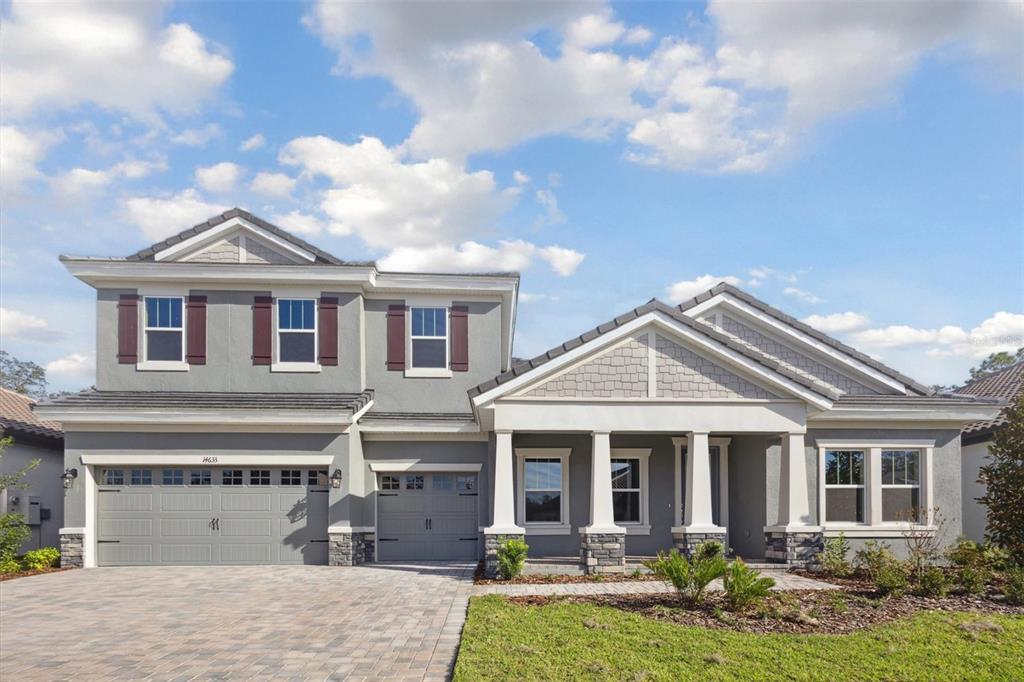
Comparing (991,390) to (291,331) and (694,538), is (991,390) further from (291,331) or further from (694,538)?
(291,331)

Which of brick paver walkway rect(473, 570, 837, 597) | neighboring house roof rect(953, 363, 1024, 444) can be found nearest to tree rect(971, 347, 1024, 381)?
neighboring house roof rect(953, 363, 1024, 444)

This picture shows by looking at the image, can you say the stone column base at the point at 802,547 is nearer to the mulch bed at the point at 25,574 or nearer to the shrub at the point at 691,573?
the shrub at the point at 691,573

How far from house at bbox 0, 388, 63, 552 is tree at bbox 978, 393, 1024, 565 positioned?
20429mm

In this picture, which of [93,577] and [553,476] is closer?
[93,577]

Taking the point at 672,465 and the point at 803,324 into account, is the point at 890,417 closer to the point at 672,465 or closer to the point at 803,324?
the point at 803,324

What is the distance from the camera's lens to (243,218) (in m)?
19.3

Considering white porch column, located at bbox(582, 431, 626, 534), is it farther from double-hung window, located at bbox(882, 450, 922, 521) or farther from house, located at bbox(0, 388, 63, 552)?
house, located at bbox(0, 388, 63, 552)

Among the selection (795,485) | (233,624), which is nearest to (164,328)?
(233,624)

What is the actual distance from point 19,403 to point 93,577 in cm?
1082

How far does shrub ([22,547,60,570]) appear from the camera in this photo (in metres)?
17.3

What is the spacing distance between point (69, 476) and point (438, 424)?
8159 mm

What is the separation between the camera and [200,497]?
1784 cm

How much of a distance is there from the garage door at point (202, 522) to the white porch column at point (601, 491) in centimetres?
639

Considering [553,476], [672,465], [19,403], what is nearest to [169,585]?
[553,476]
